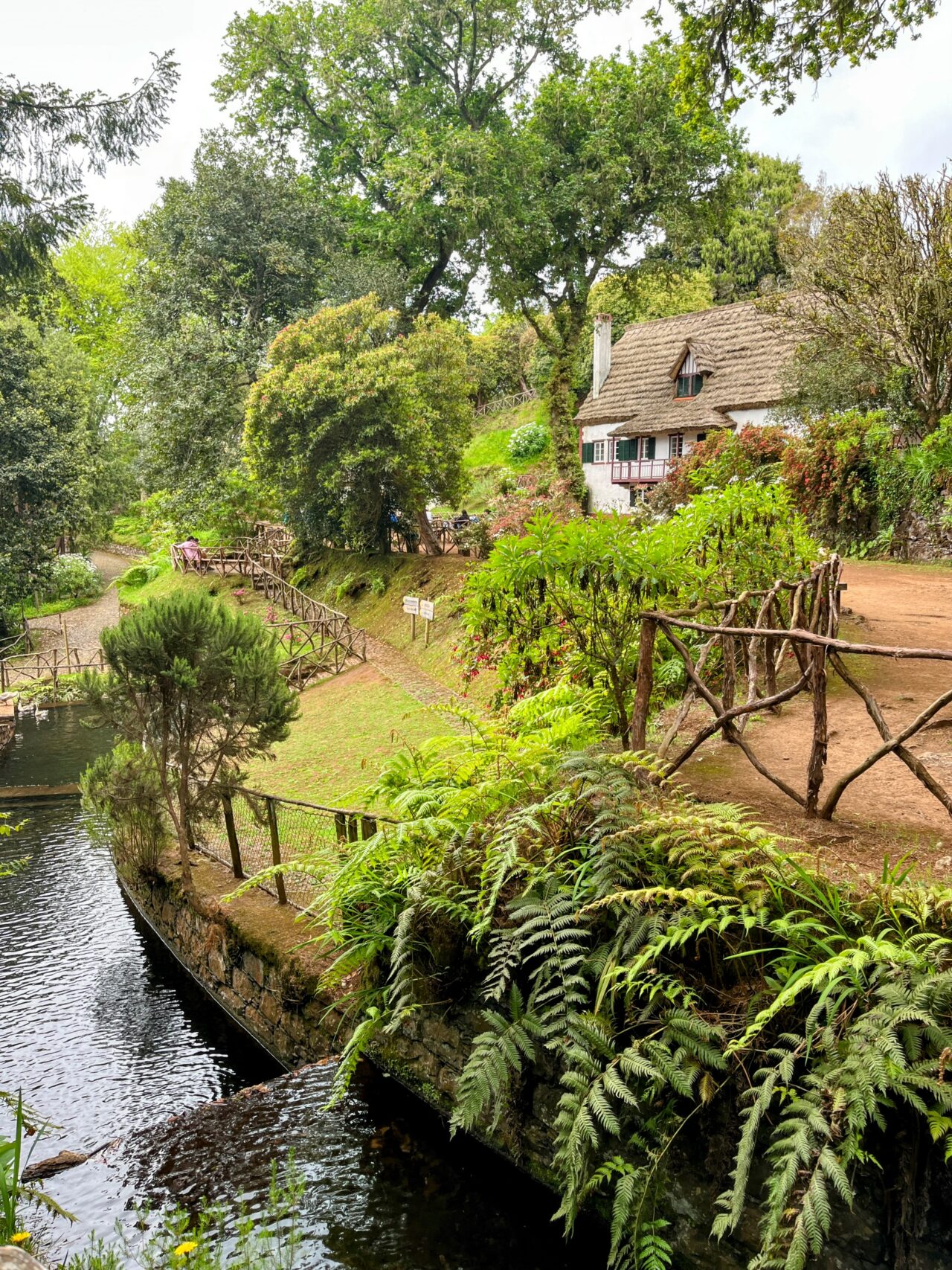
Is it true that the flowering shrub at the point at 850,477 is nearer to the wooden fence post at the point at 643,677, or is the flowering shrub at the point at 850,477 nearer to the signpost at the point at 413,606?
the signpost at the point at 413,606

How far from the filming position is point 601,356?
110 feet

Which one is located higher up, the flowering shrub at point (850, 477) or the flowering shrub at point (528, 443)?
the flowering shrub at point (528, 443)

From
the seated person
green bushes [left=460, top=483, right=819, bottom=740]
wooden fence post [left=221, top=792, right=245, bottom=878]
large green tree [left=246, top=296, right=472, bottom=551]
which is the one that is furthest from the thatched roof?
wooden fence post [left=221, top=792, right=245, bottom=878]

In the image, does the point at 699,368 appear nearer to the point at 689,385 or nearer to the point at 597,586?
the point at 689,385

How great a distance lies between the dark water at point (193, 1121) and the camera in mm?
4918

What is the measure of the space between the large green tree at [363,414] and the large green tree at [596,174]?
2.93m

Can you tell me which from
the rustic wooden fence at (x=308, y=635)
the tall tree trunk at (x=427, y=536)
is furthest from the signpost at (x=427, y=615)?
the tall tree trunk at (x=427, y=536)

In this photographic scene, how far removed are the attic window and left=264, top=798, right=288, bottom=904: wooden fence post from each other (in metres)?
24.7

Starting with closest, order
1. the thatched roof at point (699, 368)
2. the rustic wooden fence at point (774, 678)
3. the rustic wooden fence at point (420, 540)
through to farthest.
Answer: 1. the rustic wooden fence at point (774, 678)
2. the rustic wooden fence at point (420, 540)
3. the thatched roof at point (699, 368)

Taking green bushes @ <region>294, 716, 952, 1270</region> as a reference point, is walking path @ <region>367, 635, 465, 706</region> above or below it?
below

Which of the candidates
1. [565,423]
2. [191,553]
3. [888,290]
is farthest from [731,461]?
[191,553]

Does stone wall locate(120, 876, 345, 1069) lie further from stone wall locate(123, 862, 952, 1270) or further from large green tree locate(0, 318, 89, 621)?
large green tree locate(0, 318, 89, 621)

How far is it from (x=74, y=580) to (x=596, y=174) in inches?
979

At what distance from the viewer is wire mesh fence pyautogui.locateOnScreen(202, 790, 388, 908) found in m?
8.04
